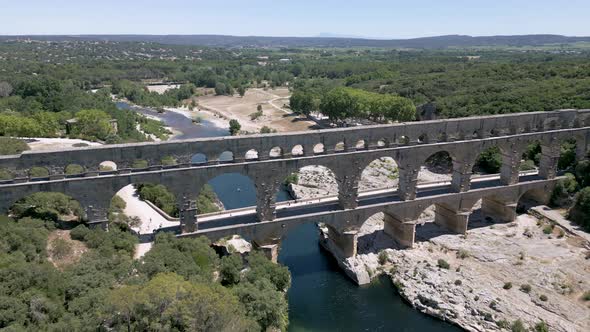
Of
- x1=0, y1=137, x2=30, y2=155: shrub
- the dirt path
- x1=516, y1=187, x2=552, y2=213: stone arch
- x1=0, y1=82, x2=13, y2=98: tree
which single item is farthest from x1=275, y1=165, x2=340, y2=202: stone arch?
x1=0, y1=82, x2=13, y2=98: tree

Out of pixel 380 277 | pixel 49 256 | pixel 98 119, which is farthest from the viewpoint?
pixel 98 119

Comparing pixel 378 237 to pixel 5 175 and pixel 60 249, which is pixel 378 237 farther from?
Answer: pixel 5 175

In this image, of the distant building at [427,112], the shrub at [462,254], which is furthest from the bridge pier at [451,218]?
the distant building at [427,112]

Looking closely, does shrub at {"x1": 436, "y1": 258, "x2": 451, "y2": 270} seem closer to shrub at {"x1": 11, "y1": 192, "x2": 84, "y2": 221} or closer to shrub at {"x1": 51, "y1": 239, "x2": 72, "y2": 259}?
shrub at {"x1": 51, "y1": 239, "x2": 72, "y2": 259}

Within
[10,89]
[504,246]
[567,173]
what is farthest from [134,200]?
[10,89]

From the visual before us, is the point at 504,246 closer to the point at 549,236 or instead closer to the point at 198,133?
the point at 549,236

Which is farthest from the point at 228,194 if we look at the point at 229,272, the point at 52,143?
the point at 229,272

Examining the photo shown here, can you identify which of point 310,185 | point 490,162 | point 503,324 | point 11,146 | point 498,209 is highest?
point 11,146
